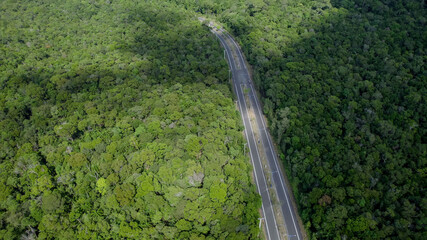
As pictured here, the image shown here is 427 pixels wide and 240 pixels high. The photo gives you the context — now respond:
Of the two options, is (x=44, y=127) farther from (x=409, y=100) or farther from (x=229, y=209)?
(x=409, y=100)

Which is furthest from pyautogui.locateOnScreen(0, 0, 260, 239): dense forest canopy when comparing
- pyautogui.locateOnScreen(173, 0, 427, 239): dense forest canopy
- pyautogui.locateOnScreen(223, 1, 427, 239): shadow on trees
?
pyautogui.locateOnScreen(173, 0, 427, 239): dense forest canopy

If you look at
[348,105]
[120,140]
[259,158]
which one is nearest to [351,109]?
[348,105]

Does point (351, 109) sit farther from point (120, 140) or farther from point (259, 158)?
point (120, 140)

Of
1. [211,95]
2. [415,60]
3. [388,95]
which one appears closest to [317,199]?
[211,95]

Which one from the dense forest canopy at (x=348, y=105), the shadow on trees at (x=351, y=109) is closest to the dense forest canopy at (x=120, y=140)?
the shadow on trees at (x=351, y=109)

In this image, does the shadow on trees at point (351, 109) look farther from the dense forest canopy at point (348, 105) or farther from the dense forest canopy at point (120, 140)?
the dense forest canopy at point (120, 140)
